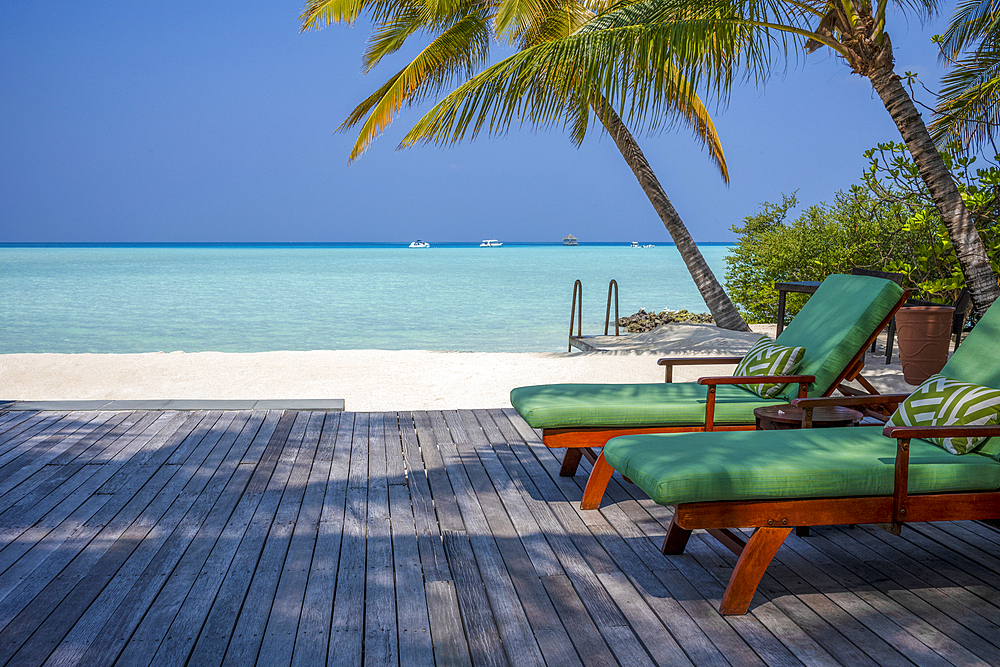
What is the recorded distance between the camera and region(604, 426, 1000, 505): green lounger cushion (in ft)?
6.88

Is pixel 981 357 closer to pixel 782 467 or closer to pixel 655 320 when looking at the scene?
pixel 782 467

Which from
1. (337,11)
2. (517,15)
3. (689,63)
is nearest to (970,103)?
(689,63)

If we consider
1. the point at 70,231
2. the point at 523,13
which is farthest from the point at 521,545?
the point at 70,231

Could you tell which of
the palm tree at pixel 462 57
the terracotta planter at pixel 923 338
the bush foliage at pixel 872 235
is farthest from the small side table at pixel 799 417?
the palm tree at pixel 462 57

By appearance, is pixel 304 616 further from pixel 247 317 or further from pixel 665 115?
pixel 247 317

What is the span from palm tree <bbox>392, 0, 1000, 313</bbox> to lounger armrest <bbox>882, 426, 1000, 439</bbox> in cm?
328

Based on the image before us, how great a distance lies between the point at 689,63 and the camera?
529 centimetres

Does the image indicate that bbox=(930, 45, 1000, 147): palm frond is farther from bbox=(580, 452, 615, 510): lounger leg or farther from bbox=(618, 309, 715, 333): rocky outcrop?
bbox=(580, 452, 615, 510): lounger leg

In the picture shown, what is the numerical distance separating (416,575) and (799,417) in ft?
5.37

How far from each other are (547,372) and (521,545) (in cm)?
524

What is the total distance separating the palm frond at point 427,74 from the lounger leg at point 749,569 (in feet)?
23.5

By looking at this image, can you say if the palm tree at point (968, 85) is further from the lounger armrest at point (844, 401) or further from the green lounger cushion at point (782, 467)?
the green lounger cushion at point (782, 467)

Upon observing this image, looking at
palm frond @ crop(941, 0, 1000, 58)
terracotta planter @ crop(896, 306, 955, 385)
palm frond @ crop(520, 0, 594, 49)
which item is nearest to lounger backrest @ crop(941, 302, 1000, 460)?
terracotta planter @ crop(896, 306, 955, 385)

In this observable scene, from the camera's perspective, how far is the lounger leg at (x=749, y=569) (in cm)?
215
